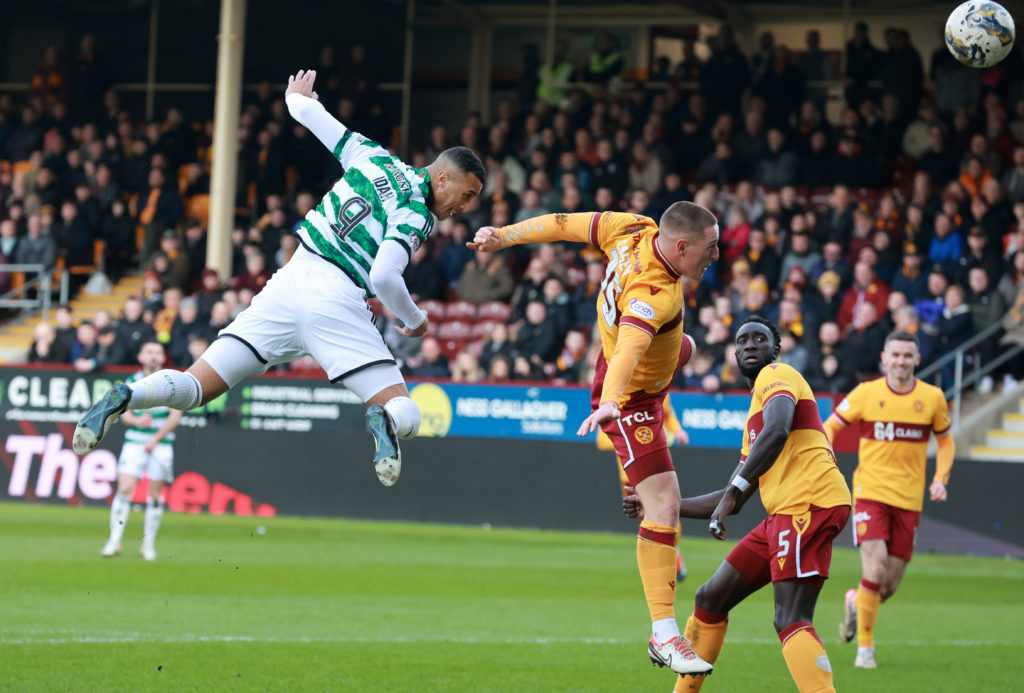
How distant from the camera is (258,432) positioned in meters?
19.2

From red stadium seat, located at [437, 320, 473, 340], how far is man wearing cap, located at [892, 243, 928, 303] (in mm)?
6309

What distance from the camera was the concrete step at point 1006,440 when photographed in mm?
17719

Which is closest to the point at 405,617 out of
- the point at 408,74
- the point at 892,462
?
the point at 892,462

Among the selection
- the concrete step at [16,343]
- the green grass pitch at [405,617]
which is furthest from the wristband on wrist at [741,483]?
the concrete step at [16,343]

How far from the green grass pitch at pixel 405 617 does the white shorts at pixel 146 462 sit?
88cm

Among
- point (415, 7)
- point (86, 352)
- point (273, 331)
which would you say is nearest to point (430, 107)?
point (415, 7)

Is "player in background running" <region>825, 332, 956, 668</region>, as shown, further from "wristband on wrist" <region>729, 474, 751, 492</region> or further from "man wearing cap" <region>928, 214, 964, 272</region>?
"man wearing cap" <region>928, 214, 964, 272</region>

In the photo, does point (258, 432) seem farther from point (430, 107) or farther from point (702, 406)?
point (430, 107)

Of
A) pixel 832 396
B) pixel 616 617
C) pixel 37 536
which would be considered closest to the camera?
pixel 616 617

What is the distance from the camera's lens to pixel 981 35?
7.96 metres

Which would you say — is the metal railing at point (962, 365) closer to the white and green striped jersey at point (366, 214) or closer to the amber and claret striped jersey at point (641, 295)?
the amber and claret striped jersey at point (641, 295)

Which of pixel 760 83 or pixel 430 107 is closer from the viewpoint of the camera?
pixel 760 83

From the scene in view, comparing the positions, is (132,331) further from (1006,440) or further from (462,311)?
(1006,440)

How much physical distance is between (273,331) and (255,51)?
2226 cm
